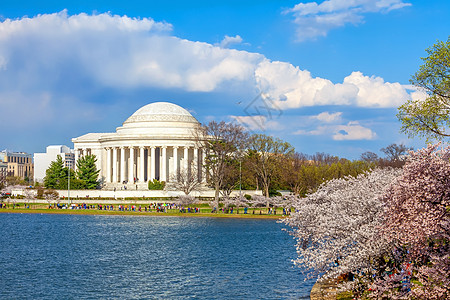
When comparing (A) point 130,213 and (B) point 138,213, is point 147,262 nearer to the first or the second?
(B) point 138,213

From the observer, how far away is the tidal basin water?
3222 cm

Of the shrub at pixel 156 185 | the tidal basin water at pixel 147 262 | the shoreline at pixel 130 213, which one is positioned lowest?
the tidal basin water at pixel 147 262

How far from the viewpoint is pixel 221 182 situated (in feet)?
318

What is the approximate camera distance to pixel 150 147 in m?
126

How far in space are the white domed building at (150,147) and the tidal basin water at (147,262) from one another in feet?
178

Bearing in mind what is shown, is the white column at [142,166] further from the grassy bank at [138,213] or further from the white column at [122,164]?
the grassy bank at [138,213]

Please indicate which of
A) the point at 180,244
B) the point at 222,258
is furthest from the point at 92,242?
the point at 222,258


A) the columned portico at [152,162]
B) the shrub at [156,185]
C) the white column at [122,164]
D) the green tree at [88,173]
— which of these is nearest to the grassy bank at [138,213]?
the shrub at [156,185]

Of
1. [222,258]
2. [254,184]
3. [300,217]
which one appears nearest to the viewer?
[300,217]

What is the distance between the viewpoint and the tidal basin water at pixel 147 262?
106ft

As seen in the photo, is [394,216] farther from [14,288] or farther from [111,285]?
[14,288]

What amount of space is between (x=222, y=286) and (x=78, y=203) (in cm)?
7352

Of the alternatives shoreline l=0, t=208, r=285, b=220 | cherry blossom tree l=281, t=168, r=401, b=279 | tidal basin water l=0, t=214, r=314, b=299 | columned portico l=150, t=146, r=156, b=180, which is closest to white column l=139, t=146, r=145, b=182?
columned portico l=150, t=146, r=156, b=180

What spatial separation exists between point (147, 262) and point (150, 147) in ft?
279
